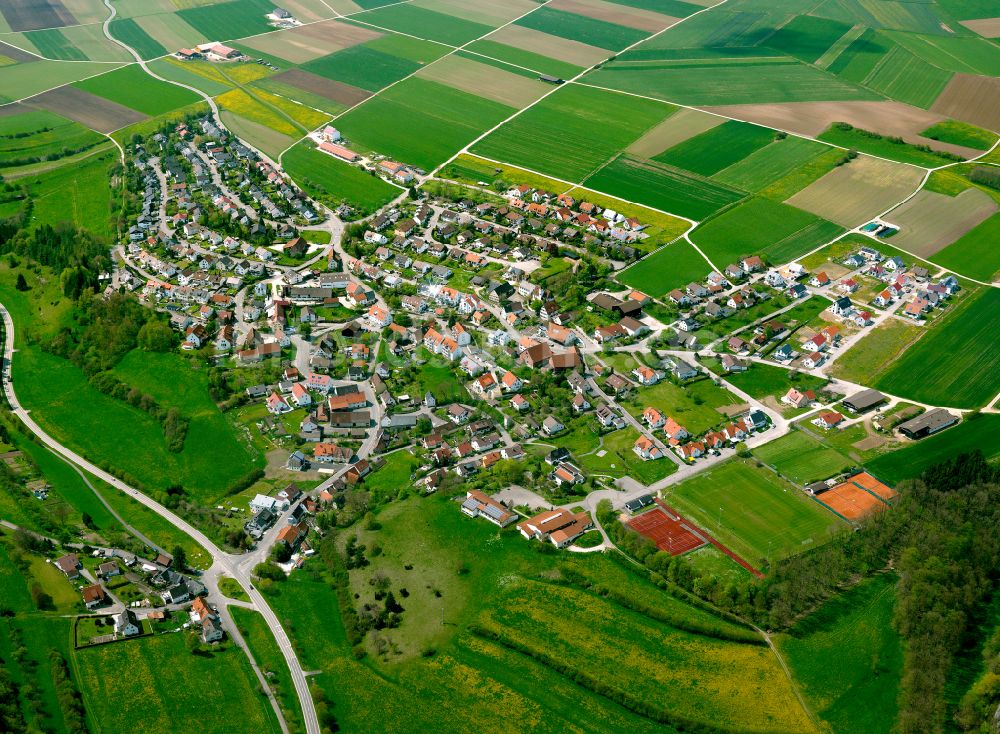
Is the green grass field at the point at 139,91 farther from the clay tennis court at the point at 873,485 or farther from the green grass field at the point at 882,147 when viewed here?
the clay tennis court at the point at 873,485

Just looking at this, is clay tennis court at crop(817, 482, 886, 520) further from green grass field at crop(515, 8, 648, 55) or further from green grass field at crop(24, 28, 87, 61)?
green grass field at crop(24, 28, 87, 61)

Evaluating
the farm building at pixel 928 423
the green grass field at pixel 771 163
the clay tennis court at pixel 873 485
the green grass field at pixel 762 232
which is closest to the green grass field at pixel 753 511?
the clay tennis court at pixel 873 485

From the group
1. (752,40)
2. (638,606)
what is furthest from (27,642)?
(752,40)

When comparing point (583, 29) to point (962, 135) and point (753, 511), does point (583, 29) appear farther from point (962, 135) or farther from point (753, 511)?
point (753, 511)

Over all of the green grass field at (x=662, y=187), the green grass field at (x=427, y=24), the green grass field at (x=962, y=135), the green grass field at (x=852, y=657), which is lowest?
the green grass field at (x=852, y=657)

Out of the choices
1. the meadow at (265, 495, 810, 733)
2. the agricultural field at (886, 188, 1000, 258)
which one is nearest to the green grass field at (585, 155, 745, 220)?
the agricultural field at (886, 188, 1000, 258)
